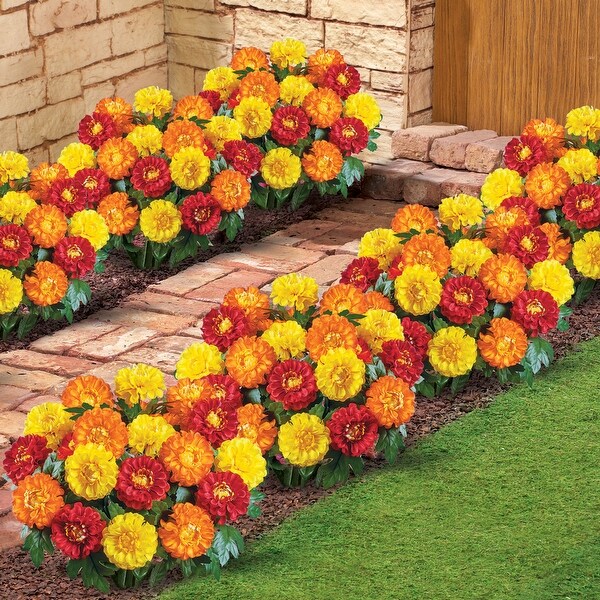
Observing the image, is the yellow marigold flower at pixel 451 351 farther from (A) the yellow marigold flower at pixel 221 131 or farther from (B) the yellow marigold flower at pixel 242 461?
(A) the yellow marigold flower at pixel 221 131

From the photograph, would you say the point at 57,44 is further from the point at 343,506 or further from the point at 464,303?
the point at 343,506

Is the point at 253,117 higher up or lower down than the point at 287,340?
higher up

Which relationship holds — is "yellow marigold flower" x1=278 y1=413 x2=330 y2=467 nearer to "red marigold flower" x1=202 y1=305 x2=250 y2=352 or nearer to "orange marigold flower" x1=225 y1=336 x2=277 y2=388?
"orange marigold flower" x1=225 y1=336 x2=277 y2=388

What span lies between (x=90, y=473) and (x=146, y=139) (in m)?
2.97

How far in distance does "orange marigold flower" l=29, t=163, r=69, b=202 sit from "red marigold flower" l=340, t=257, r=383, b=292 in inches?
68.3

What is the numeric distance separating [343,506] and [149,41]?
4640 millimetres

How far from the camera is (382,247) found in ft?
17.4

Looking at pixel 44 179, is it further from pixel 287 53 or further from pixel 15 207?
pixel 287 53

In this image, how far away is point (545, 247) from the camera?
5402mm

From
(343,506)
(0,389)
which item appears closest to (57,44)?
(0,389)

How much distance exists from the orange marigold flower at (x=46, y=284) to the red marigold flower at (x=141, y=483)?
6.47 ft

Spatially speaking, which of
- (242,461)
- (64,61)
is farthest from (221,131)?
(242,461)

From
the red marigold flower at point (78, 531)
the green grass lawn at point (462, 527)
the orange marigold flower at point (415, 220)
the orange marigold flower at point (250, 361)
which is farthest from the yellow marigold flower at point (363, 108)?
the red marigold flower at point (78, 531)

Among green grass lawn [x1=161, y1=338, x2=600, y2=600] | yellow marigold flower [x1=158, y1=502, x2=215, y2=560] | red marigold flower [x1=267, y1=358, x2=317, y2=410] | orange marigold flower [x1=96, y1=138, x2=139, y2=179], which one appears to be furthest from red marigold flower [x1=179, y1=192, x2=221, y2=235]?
yellow marigold flower [x1=158, y1=502, x2=215, y2=560]
